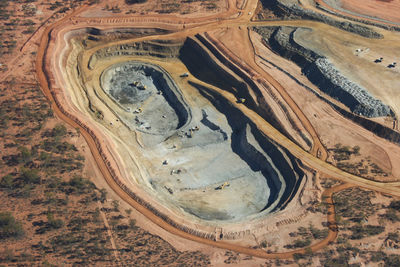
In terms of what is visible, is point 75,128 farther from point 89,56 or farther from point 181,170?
point 89,56

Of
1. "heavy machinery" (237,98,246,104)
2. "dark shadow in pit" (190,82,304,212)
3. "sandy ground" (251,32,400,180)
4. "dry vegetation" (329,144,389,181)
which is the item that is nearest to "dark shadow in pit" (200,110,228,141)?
"dark shadow in pit" (190,82,304,212)

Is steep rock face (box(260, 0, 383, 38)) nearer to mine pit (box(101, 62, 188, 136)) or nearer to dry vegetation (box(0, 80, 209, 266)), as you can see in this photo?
mine pit (box(101, 62, 188, 136))

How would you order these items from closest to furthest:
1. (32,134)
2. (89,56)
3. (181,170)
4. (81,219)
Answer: (81,219)
(32,134)
(181,170)
(89,56)

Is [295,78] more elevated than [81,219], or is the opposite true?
[295,78]

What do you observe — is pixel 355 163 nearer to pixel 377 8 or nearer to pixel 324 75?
pixel 324 75

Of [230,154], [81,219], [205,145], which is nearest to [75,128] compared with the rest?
[81,219]

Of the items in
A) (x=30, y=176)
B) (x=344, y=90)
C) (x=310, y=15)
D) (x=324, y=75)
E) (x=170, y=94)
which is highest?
(x=310, y=15)

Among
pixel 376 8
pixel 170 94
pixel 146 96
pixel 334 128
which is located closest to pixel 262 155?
pixel 334 128
